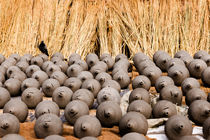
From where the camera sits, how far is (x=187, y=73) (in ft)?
14.1

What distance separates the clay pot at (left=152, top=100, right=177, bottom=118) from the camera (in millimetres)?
3174

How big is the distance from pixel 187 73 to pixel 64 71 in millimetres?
1723

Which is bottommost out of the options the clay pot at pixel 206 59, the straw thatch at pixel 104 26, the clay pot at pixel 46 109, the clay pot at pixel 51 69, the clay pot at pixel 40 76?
the clay pot at pixel 46 109

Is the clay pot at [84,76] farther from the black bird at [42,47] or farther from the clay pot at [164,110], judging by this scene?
the black bird at [42,47]

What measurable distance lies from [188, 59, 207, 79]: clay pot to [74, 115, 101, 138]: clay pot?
2066mm

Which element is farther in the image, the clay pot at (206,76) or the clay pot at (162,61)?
the clay pot at (162,61)

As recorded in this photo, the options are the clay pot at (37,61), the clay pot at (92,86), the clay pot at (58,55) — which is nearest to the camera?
the clay pot at (92,86)

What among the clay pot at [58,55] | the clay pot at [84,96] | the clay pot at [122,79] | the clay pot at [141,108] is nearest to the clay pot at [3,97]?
the clay pot at [84,96]

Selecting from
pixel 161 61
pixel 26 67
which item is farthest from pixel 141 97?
pixel 26 67

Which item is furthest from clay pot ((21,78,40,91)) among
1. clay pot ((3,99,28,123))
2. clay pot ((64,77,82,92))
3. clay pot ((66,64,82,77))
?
clay pot ((3,99,28,123))

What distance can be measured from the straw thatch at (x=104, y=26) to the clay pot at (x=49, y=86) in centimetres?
161

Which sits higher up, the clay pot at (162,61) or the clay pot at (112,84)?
the clay pot at (162,61)

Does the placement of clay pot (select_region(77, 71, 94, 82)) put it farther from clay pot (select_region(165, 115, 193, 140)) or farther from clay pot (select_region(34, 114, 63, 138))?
clay pot (select_region(165, 115, 193, 140))

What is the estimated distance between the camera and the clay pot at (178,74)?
13.9 ft
